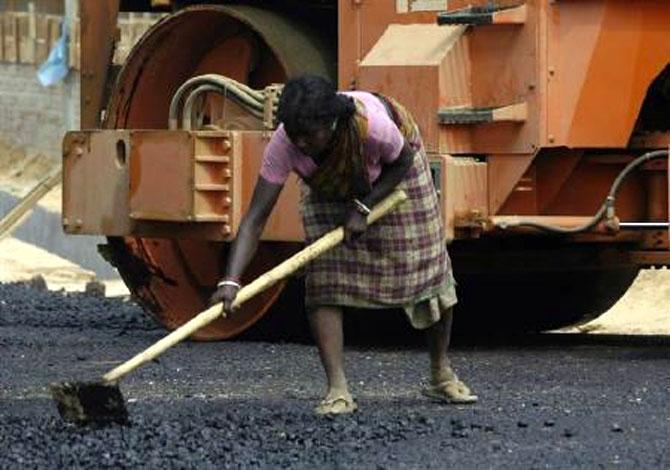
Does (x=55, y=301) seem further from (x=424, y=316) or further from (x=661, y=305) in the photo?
(x=424, y=316)

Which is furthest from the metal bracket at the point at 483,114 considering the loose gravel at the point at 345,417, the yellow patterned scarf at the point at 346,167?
the yellow patterned scarf at the point at 346,167

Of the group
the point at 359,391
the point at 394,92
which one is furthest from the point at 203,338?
the point at 359,391

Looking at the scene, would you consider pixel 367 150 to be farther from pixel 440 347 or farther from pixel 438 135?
pixel 438 135

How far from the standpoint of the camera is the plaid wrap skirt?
9.16 metres

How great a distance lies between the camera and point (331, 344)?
29.6 feet

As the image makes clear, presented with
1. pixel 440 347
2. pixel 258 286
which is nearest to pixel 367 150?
pixel 258 286

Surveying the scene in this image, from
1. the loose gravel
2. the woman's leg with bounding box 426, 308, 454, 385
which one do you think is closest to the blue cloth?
the loose gravel

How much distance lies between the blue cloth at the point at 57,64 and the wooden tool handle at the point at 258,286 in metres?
13.4

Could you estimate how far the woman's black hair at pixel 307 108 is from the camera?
8.51 m

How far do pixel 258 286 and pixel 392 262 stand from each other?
747mm

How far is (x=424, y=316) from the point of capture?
9336 mm

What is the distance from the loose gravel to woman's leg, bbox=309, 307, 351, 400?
0.43 ft

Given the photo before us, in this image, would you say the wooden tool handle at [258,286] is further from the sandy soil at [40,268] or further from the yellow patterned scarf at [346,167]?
the sandy soil at [40,268]

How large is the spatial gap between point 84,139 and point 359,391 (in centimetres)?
308
